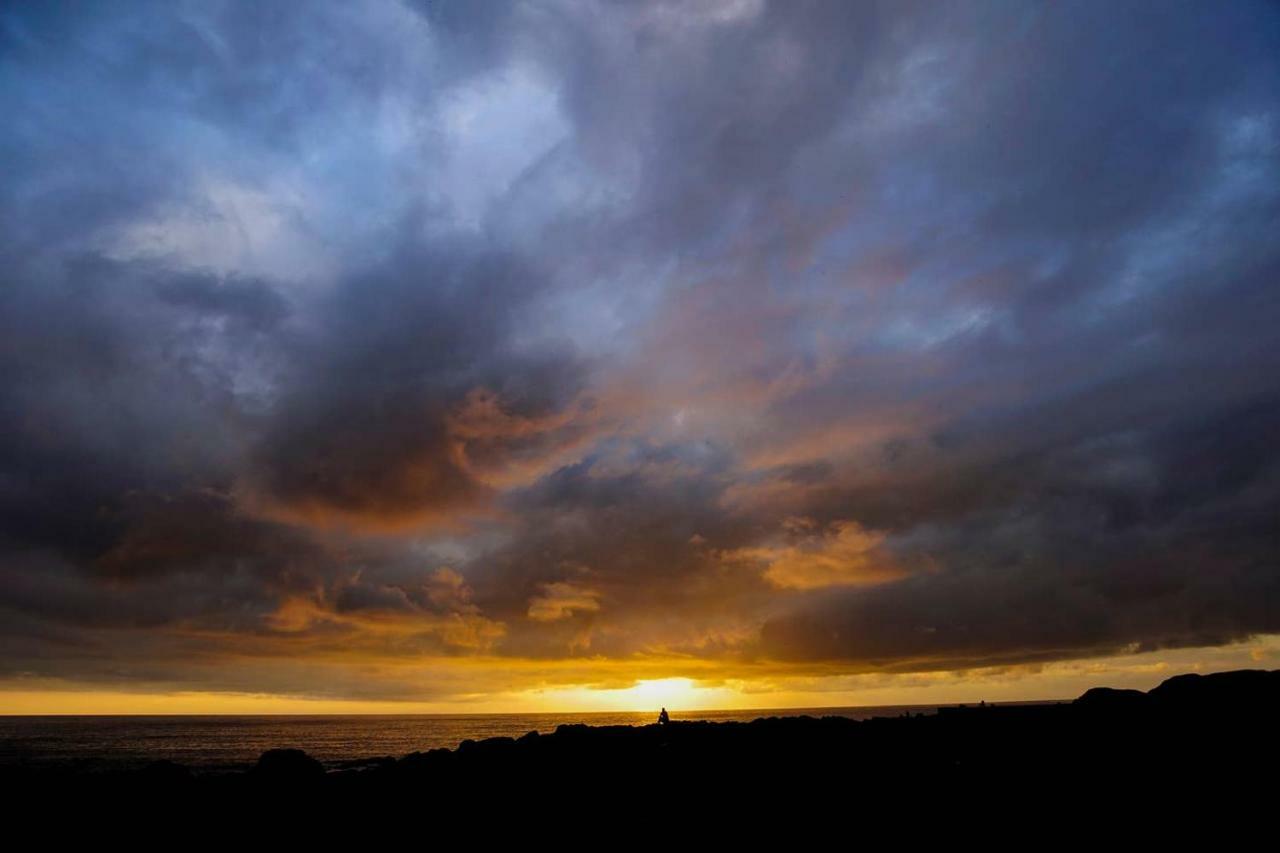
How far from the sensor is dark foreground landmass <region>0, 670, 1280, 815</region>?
25719 mm

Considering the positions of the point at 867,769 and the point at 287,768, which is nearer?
the point at 867,769

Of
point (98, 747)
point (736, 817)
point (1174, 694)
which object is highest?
point (1174, 694)

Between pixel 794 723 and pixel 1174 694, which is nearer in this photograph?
pixel 1174 694

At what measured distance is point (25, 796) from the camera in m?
31.5

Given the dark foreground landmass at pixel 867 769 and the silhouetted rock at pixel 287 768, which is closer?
the dark foreground landmass at pixel 867 769

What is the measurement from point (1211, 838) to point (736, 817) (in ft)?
42.8

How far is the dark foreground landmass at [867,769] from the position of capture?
2572cm

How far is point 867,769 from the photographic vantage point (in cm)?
3262

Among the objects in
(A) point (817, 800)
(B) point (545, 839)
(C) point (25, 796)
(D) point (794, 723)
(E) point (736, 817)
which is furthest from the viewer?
(D) point (794, 723)

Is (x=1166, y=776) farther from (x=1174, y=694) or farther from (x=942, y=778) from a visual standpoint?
(x=1174, y=694)

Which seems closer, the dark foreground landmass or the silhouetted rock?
the dark foreground landmass

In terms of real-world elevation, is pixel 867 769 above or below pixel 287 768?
below

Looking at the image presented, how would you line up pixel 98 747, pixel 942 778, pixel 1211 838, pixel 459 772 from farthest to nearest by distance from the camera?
pixel 98 747 → pixel 459 772 → pixel 942 778 → pixel 1211 838

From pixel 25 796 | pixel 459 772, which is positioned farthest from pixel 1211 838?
pixel 25 796
